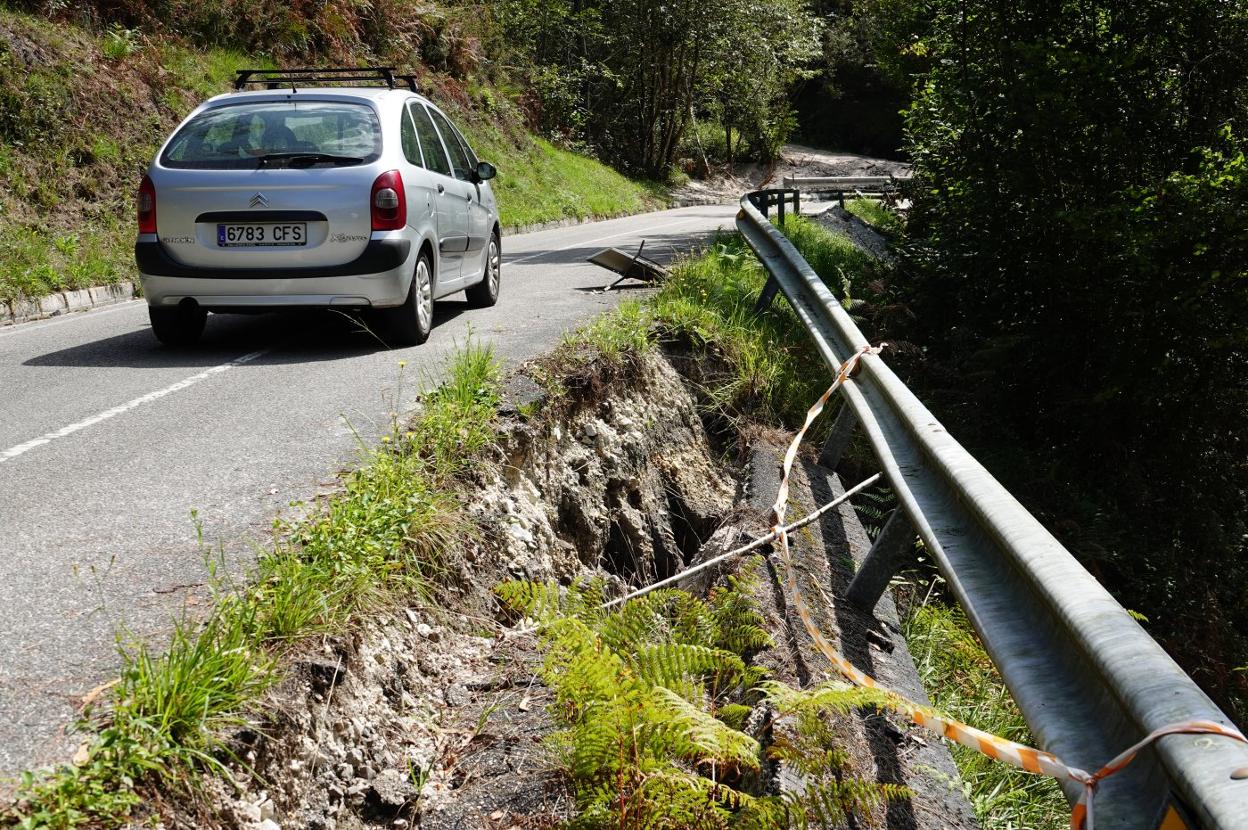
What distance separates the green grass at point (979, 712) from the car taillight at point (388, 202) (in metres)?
4.63

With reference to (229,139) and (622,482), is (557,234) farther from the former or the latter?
(622,482)

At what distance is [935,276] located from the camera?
970 cm

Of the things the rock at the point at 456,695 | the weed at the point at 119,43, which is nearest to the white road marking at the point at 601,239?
the weed at the point at 119,43

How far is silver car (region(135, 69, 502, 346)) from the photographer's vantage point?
7340 mm

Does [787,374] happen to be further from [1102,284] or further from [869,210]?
[869,210]

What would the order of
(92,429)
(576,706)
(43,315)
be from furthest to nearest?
(43,315) < (92,429) < (576,706)

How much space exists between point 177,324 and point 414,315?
5.85 feet

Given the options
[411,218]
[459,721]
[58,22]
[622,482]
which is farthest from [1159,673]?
[58,22]

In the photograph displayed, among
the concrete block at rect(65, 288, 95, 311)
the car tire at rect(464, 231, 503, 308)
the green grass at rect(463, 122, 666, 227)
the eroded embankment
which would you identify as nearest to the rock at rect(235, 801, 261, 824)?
the eroded embankment

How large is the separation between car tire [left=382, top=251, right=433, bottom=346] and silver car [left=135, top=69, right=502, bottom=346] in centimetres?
1

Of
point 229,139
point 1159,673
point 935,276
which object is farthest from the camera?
point 935,276

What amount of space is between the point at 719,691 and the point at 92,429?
12.6 feet

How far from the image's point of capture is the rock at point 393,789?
2.87m

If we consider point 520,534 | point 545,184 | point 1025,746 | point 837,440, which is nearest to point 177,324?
point 520,534
